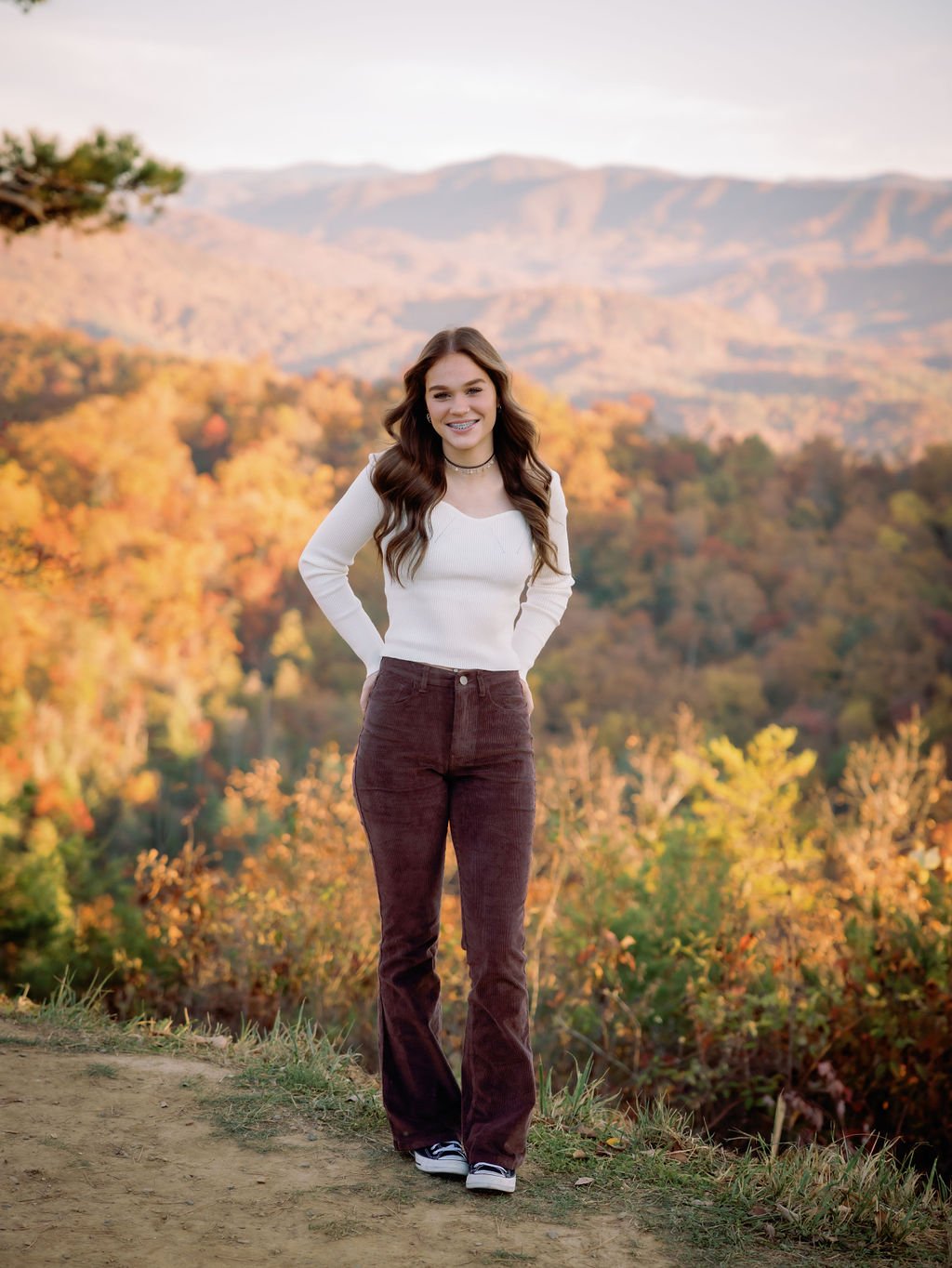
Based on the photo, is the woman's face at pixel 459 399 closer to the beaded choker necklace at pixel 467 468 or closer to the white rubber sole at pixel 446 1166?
the beaded choker necklace at pixel 467 468

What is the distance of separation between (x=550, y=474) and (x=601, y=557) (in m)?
50.5

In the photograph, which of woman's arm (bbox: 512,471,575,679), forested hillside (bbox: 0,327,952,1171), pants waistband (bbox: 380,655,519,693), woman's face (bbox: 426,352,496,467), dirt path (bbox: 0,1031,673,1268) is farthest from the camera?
forested hillside (bbox: 0,327,952,1171)

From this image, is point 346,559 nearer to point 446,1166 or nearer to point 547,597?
point 547,597

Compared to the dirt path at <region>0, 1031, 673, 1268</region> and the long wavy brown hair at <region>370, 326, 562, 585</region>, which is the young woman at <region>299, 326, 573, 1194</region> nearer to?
the long wavy brown hair at <region>370, 326, 562, 585</region>

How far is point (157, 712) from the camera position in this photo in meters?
36.2

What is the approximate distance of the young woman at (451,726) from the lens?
233 cm

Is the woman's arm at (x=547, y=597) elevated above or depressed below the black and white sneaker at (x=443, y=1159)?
above

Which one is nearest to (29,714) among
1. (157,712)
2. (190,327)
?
(157,712)

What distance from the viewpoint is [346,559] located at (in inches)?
100.0

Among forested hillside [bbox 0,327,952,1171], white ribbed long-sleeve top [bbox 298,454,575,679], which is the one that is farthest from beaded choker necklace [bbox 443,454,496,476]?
forested hillside [bbox 0,327,952,1171]

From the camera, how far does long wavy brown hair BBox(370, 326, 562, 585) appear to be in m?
2.37

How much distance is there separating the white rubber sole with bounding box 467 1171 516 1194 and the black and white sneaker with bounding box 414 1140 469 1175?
0.06 metres

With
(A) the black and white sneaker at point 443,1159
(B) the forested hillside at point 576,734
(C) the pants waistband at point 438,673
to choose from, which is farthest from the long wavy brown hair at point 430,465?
(B) the forested hillside at point 576,734

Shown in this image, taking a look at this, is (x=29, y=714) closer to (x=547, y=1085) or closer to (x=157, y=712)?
(x=157, y=712)
